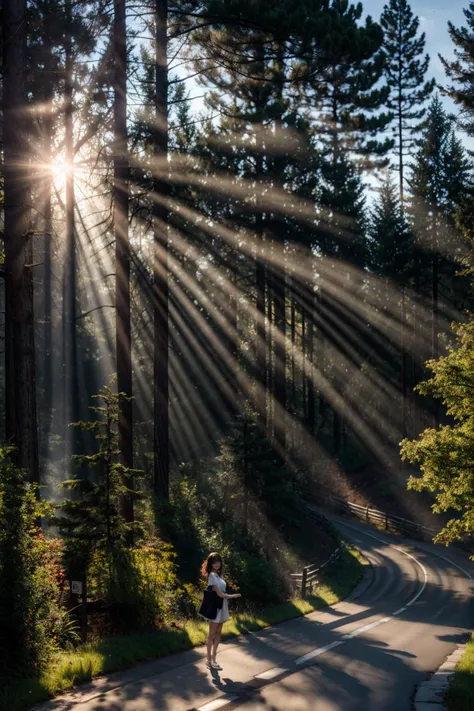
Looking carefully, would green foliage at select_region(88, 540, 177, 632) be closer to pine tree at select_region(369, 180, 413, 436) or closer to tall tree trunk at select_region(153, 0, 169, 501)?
tall tree trunk at select_region(153, 0, 169, 501)

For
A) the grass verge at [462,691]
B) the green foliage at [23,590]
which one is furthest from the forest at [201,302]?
the grass verge at [462,691]

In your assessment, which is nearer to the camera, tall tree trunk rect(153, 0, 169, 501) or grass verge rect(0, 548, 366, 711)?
grass verge rect(0, 548, 366, 711)

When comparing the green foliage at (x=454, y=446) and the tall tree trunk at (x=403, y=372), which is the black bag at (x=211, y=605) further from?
the tall tree trunk at (x=403, y=372)

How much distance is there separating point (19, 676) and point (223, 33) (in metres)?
17.5

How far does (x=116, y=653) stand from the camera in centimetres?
988

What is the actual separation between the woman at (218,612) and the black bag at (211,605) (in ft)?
0.15

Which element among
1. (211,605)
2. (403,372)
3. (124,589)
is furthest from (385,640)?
(403,372)

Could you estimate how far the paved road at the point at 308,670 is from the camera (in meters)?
8.15

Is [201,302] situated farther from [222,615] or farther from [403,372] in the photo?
[222,615]

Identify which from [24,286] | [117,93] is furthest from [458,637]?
[117,93]

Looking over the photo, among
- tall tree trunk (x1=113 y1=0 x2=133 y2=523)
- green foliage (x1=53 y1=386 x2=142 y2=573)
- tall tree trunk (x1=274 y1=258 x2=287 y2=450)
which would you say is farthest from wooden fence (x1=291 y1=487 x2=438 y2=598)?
green foliage (x1=53 y1=386 x2=142 y2=573)

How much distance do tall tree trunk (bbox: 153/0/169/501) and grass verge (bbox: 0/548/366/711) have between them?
587cm

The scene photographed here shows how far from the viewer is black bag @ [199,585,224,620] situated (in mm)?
10347

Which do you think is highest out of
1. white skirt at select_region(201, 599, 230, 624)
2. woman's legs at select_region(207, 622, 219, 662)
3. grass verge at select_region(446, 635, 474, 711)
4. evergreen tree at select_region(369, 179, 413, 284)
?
evergreen tree at select_region(369, 179, 413, 284)
